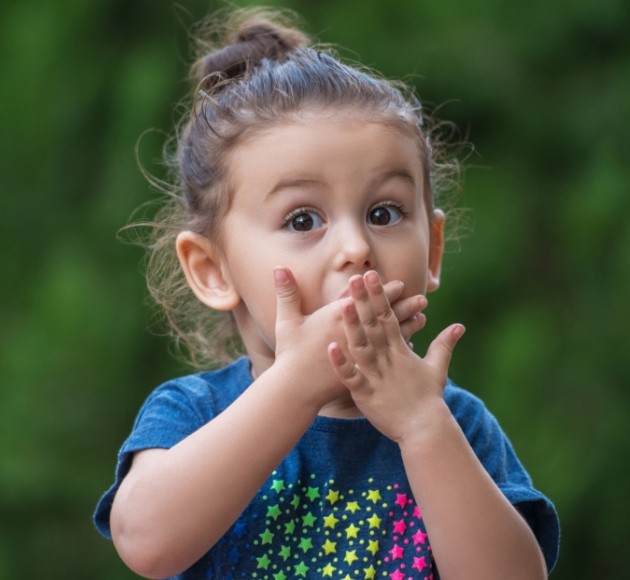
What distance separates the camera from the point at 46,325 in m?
3.91

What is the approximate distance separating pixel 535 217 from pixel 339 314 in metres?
2.24

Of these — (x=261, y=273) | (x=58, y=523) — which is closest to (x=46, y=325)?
(x=58, y=523)

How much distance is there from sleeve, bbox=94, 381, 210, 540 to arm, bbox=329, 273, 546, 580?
1.30 ft

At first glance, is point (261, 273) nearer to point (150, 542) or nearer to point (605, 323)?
point (150, 542)

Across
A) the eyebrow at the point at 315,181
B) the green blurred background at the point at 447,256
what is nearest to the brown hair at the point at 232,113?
the eyebrow at the point at 315,181

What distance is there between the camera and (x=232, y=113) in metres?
2.28

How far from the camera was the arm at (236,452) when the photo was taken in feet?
6.37

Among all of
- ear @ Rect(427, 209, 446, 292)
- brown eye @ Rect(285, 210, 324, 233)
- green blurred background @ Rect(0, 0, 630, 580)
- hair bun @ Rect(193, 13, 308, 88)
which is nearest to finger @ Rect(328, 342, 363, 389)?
brown eye @ Rect(285, 210, 324, 233)

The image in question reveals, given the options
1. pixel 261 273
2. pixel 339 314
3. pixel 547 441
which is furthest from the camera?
pixel 547 441

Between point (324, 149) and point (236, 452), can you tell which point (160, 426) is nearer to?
point (236, 452)

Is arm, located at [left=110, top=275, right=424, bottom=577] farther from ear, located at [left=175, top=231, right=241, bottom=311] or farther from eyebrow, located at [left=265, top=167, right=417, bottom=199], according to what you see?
ear, located at [left=175, top=231, right=241, bottom=311]

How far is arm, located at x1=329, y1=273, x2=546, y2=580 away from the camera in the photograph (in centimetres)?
191

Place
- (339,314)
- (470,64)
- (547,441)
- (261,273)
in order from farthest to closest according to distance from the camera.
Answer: (470,64), (547,441), (261,273), (339,314)

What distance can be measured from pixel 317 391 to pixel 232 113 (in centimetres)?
63
